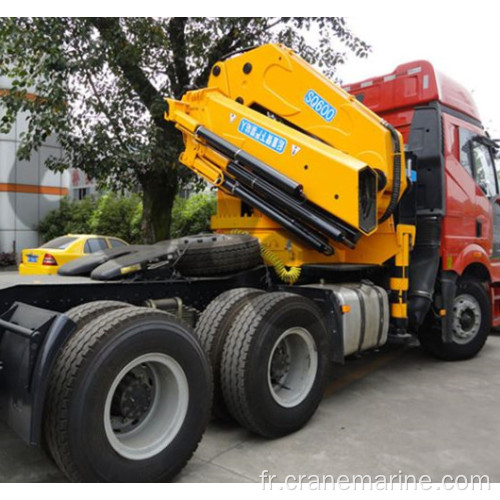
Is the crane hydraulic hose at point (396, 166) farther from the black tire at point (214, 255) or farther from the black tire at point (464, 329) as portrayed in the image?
the black tire at point (464, 329)

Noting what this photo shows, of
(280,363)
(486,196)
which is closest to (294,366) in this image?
(280,363)

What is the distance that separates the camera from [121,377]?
2.81 metres

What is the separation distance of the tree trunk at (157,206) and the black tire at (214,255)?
18.0 ft

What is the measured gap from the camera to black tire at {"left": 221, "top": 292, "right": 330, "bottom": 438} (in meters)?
3.60

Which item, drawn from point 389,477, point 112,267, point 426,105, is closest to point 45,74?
point 112,267

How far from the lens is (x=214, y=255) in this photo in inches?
167

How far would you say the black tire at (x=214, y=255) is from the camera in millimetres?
4180

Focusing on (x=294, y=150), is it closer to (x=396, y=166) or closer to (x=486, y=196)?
(x=396, y=166)

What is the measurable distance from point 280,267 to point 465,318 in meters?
2.65

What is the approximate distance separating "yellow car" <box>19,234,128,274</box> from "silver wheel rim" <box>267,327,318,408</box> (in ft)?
14.7

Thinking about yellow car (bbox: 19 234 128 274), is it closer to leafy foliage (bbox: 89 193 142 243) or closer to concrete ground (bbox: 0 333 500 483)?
concrete ground (bbox: 0 333 500 483)

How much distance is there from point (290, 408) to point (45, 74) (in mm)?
6050

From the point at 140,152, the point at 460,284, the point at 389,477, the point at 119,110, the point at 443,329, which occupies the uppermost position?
the point at 119,110

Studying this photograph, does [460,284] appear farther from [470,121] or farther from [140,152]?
[140,152]
